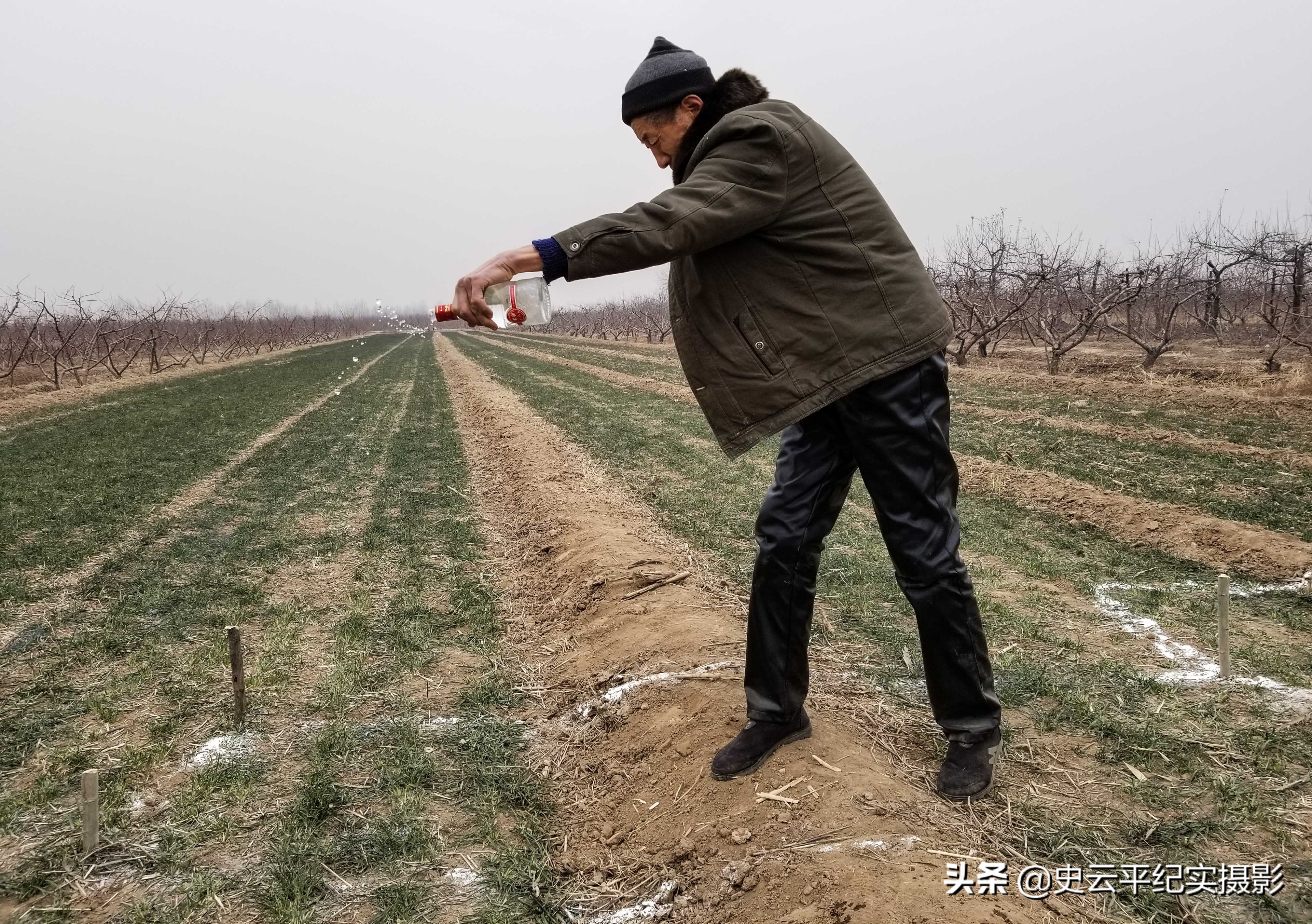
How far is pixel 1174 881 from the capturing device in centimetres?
213

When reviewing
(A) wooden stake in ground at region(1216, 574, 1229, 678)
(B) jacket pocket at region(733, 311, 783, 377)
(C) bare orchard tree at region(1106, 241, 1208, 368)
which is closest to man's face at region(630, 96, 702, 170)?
(B) jacket pocket at region(733, 311, 783, 377)

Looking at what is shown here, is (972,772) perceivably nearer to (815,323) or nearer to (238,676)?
(815,323)

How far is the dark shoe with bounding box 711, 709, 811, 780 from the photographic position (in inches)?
101

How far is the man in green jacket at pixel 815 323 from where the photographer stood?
82.7 inches

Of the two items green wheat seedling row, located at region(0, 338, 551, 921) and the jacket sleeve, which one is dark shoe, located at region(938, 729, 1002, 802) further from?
the jacket sleeve

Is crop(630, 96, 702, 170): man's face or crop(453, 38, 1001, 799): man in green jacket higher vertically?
crop(630, 96, 702, 170): man's face

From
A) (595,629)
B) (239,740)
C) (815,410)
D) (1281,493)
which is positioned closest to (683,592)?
(595,629)

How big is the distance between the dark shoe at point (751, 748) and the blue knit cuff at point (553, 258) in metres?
1.49

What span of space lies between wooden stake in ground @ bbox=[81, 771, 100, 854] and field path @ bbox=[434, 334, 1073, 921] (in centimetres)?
140

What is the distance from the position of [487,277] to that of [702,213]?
0.53 metres

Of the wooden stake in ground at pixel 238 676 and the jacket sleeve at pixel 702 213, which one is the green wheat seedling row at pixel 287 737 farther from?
the jacket sleeve at pixel 702 213

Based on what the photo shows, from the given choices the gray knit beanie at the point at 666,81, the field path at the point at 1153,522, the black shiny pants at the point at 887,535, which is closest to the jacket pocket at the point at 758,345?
the black shiny pants at the point at 887,535

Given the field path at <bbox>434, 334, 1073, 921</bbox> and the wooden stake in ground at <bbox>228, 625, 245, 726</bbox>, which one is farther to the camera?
the wooden stake in ground at <bbox>228, 625, 245, 726</bbox>

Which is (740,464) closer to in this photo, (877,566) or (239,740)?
(877,566)
